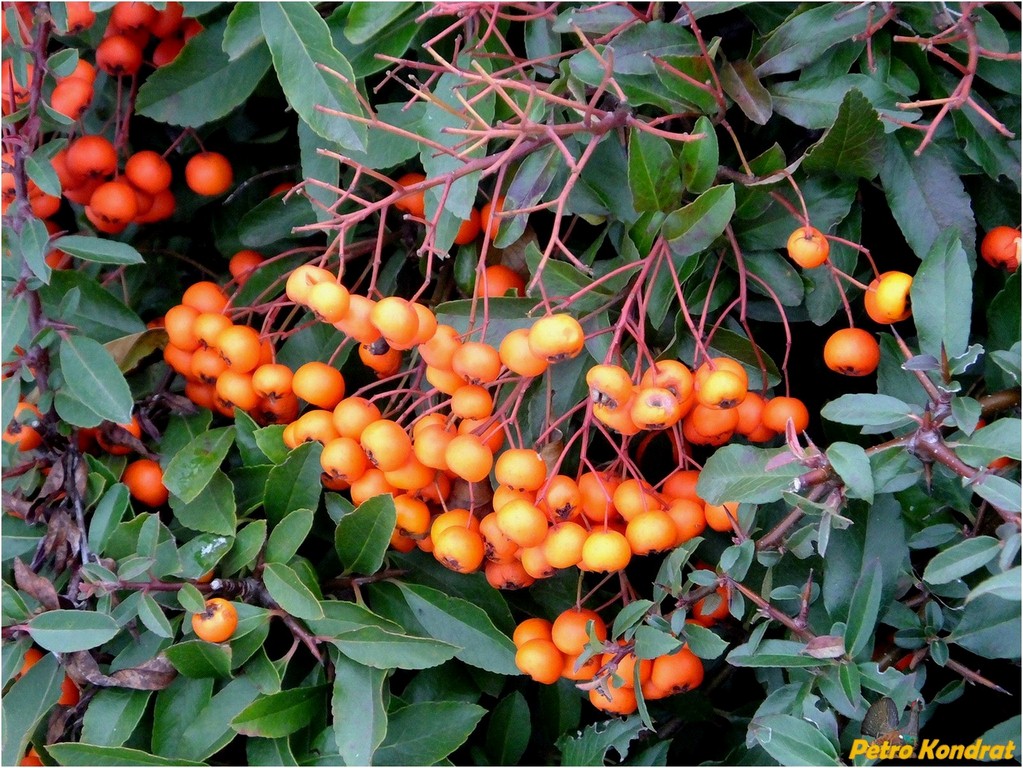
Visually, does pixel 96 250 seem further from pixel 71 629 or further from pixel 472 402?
pixel 472 402

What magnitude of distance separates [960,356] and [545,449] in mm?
460

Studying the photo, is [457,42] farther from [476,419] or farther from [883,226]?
[883,226]

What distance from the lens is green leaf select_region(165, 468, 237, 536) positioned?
117cm

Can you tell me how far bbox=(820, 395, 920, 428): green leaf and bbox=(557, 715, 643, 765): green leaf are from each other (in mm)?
455

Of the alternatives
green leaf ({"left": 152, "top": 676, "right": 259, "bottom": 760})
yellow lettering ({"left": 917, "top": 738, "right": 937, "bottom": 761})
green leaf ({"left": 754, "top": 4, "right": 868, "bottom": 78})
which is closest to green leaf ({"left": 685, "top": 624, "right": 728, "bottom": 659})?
yellow lettering ({"left": 917, "top": 738, "right": 937, "bottom": 761})

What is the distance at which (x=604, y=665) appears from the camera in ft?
3.31

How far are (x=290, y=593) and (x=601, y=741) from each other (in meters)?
0.42

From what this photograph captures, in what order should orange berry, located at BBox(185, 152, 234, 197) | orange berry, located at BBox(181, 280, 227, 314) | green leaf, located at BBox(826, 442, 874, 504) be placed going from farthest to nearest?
orange berry, located at BBox(185, 152, 234, 197) → orange berry, located at BBox(181, 280, 227, 314) → green leaf, located at BBox(826, 442, 874, 504)

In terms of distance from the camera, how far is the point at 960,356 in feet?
2.85

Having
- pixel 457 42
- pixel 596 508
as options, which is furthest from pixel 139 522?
pixel 457 42

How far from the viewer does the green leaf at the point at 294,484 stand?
1.15m

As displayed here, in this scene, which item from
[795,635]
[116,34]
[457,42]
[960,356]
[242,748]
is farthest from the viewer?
[116,34]

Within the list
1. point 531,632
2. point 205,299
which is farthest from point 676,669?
point 205,299

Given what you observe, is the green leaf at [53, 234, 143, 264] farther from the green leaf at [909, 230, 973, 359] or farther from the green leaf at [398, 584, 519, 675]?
the green leaf at [909, 230, 973, 359]
